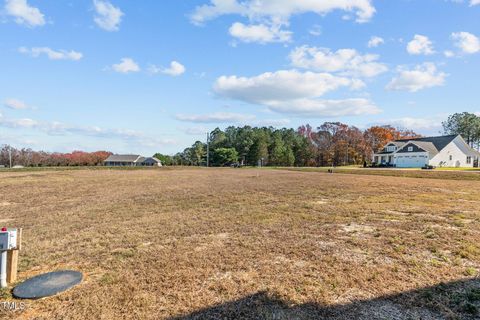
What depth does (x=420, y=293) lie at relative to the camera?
328 cm

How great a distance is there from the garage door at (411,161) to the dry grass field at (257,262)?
38.0 meters

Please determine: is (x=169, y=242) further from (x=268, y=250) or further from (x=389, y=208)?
(x=389, y=208)

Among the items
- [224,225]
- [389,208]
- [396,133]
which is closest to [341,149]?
[396,133]

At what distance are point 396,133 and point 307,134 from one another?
21663mm

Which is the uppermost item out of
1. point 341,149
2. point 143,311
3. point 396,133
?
point 396,133

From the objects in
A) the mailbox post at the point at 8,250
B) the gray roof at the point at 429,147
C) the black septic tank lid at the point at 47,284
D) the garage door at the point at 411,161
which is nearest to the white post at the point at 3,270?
the mailbox post at the point at 8,250

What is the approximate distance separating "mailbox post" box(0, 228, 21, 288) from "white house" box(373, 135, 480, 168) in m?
46.5

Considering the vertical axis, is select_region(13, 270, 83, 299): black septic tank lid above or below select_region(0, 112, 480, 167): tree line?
below

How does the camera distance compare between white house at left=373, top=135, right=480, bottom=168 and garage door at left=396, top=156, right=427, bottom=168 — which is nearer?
garage door at left=396, top=156, right=427, bottom=168

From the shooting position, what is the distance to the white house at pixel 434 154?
4091cm

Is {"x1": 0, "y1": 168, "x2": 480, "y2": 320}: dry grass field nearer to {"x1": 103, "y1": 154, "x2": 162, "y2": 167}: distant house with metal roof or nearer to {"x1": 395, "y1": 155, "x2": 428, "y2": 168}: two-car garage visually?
{"x1": 395, "y1": 155, "x2": 428, "y2": 168}: two-car garage

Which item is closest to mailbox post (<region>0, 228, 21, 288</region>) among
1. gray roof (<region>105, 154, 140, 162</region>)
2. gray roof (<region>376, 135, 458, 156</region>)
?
gray roof (<region>376, 135, 458, 156</region>)

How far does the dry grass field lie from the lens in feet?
9.86

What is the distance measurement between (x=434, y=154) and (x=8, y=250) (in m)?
48.9
